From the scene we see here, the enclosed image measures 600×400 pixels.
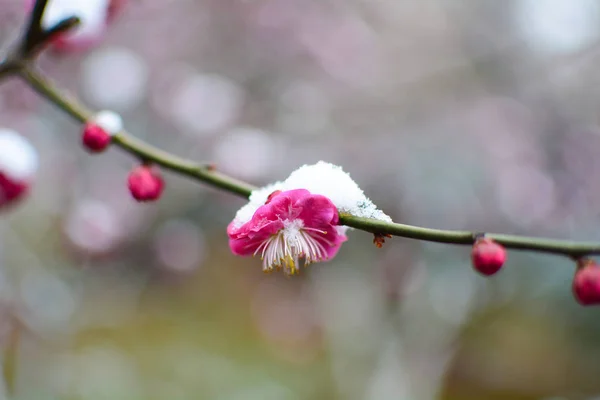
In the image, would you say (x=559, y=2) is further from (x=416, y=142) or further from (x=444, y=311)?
(x=444, y=311)

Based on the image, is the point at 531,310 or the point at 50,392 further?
the point at 531,310

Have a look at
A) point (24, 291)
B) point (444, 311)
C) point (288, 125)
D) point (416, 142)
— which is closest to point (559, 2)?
point (416, 142)

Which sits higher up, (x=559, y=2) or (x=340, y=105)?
(x=559, y=2)

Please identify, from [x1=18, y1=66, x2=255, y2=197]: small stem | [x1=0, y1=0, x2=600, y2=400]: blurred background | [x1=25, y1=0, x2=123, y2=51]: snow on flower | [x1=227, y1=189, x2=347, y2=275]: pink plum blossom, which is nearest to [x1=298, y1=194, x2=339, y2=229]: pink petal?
[x1=227, y1=189, x2=347, y2=275]: pink plum blossom

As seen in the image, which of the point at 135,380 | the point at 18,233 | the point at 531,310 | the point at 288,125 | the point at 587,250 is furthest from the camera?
the point at 531,310

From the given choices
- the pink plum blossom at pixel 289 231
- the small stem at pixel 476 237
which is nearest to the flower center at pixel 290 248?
the pink plum blossom at pixel 289 231

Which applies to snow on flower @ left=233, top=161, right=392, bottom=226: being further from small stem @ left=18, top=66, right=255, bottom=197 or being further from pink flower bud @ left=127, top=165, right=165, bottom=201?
pink flower bud @ left=127, top=165, right=165, bottom=201

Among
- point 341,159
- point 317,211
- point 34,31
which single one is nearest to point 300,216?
point 317,211
